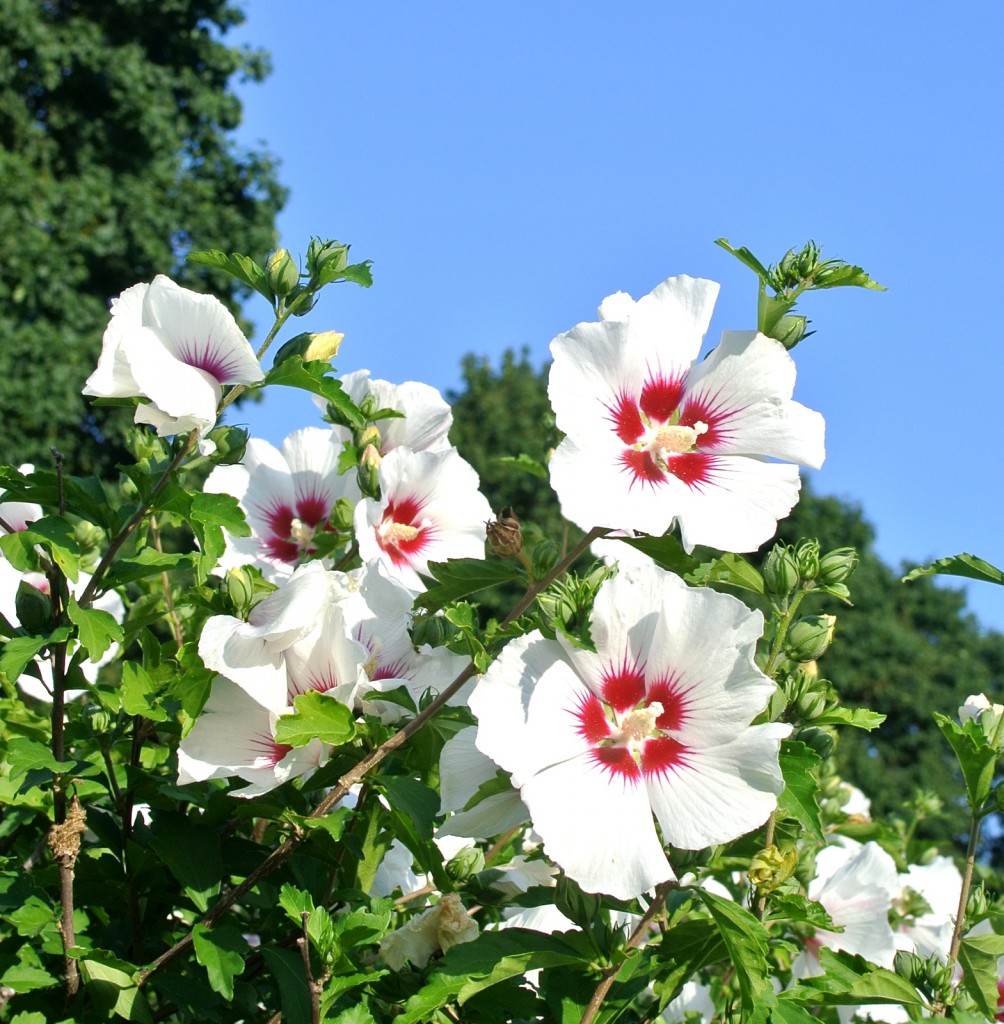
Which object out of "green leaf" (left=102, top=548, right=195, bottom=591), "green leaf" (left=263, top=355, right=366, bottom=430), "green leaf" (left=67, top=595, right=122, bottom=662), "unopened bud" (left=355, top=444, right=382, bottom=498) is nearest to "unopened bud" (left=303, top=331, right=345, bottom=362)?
"unopened bud" (left=355, top=444, right=382, bottom=498)

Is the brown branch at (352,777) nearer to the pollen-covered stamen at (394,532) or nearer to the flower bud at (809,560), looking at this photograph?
the flower bud at (809,560)

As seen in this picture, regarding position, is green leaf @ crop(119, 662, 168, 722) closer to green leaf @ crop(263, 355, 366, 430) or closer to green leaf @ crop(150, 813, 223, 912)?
green leaf @ crop(150, 813, 223, 912)

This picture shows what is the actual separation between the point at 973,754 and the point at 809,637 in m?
0.29

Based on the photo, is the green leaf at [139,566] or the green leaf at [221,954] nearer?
the green leaf at [221,954]

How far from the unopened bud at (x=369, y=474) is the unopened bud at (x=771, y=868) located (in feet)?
2.91

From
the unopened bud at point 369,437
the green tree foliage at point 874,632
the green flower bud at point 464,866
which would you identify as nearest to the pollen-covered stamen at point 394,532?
the unopened bud at point 369,437

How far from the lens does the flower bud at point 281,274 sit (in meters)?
1.68

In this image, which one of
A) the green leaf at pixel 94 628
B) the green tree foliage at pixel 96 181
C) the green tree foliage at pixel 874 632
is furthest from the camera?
the green tree foliage at pixel 874 632

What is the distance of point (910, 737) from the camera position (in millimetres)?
19375

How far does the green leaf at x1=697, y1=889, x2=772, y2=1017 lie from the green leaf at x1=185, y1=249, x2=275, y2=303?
38.1 inches

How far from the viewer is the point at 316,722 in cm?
141

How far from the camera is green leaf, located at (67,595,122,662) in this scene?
4.73ft

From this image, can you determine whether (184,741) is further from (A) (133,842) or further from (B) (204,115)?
(B) (204,115)

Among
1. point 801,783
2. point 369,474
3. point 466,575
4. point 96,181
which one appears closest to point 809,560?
point 801,783
